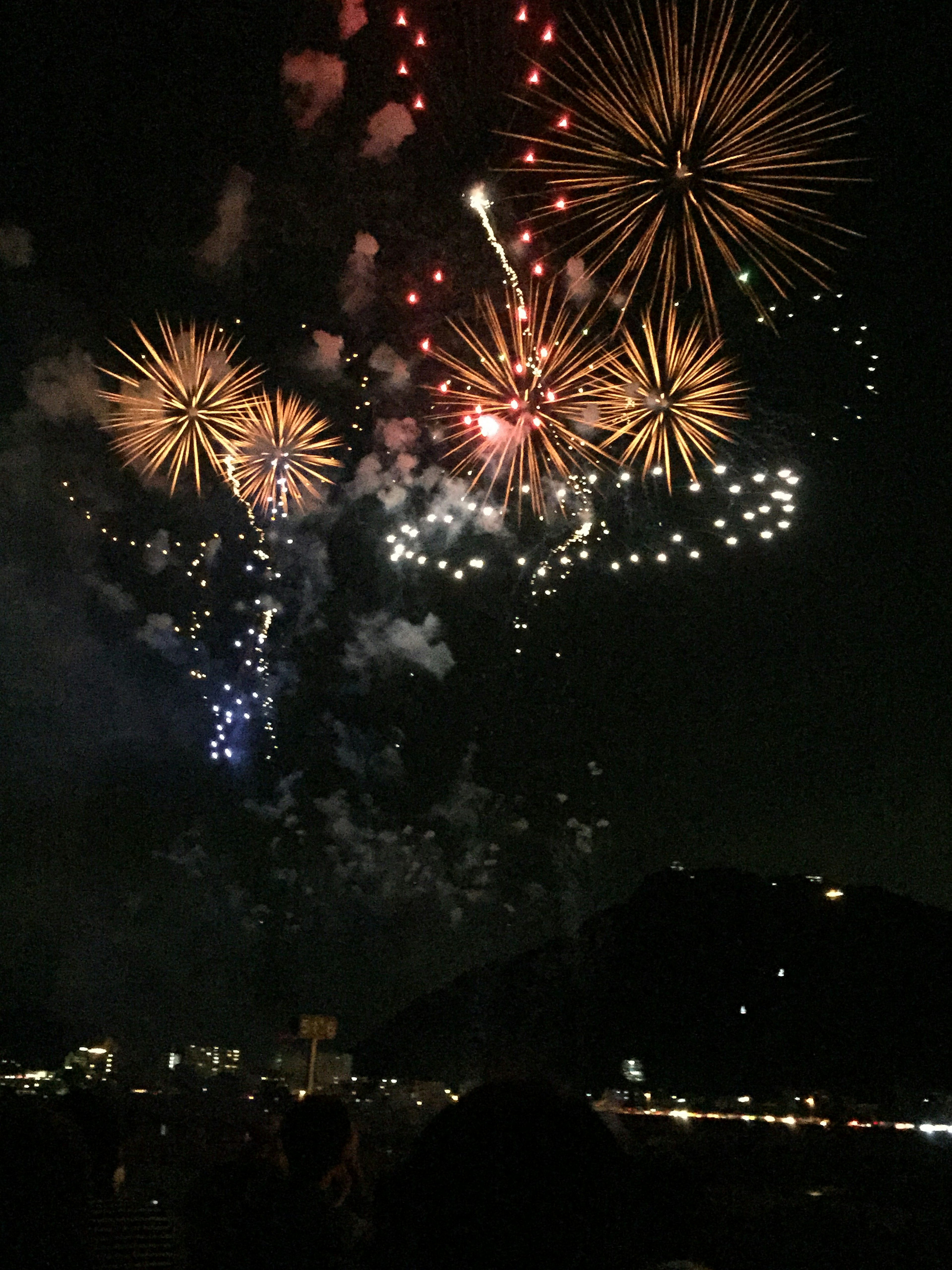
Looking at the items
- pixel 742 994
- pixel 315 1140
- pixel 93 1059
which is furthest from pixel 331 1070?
pixel 742 994

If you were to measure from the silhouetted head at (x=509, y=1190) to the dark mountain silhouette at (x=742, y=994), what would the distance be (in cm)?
5042

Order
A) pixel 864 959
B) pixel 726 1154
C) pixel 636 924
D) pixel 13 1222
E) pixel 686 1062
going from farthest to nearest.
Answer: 1. pixel 636 924
2. pixel 686 1062
3. pixel 864 959
4. pixel 726 1154
5. pixel 13 1222

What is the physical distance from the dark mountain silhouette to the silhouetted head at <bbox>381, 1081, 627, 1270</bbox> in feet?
165

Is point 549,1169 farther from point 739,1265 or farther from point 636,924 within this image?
point 636,924

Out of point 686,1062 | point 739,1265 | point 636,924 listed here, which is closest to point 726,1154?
point 739,1265

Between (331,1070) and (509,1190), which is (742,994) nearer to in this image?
(331,1070)

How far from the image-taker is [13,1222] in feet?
7.85

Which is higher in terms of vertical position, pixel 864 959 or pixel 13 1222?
pixel 864 959

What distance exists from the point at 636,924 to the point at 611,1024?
826 centimetres

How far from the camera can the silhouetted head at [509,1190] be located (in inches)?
64.5

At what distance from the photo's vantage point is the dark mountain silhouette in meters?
52.0

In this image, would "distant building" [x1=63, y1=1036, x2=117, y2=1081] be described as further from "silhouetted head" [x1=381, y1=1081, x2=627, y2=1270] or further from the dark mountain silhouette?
"silhouetted head" [x1=381, y1=1081, x2=627, y2=1270]

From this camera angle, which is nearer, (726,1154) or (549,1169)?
(549,1169)

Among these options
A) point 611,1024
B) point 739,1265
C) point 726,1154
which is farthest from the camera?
point 611,1024
